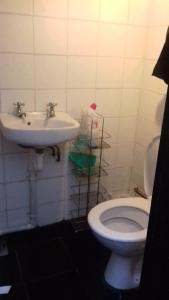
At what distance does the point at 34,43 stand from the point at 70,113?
526mm

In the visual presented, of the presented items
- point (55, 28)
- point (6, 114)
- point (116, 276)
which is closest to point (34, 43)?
point (55, 28)

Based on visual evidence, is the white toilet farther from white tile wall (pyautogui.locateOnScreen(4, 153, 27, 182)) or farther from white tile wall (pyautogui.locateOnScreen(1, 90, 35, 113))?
white tile wall (pyautogui.locateOnScreen(1, 90, 35, 113))

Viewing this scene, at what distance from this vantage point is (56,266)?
183cm

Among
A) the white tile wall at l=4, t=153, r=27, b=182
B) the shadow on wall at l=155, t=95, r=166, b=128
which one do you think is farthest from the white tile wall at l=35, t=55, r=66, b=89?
the shadow on wall at l=155, t=95, r=166, b=128

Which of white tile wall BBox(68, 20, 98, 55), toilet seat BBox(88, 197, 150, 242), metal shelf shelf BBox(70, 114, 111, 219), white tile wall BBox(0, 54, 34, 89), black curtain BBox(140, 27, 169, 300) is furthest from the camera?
metal shelf shelf BBox(70, 114, 111, 219)

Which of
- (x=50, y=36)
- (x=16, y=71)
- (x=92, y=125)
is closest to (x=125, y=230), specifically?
(x=92, y=125)

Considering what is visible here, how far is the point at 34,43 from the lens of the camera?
175 cm

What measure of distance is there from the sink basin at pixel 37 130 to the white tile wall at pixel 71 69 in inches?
4.1

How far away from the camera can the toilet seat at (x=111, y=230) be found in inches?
58.1

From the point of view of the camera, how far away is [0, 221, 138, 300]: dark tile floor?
5.36ft

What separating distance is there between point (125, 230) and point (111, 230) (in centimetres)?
30

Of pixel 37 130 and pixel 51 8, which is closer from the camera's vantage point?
pixel 37 130

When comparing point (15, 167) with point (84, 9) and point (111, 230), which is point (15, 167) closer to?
point (111, 230)

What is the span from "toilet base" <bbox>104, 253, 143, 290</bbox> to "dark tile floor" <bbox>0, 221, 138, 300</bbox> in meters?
0.04
